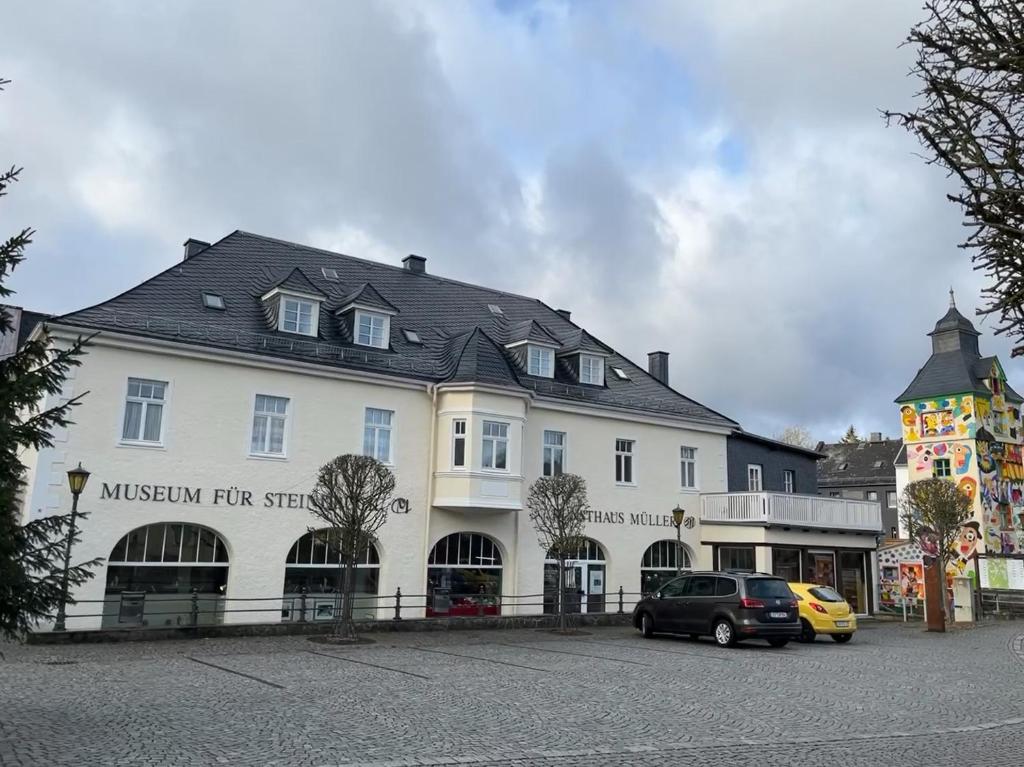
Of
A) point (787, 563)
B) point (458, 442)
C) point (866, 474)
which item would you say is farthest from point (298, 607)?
point (866, 474)

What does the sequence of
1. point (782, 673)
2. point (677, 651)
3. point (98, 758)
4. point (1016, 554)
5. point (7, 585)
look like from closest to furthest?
point (98, 758)
point (7, 585)
point (782, 673)
point (677, 651)
point (1016, 554)

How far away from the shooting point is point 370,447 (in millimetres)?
24047

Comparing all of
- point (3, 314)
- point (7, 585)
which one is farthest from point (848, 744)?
point (3, 314)

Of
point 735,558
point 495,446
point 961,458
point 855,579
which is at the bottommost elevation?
point 855,579

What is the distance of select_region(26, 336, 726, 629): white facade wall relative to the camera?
19.8 meters

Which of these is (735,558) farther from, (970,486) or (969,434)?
(969,434)

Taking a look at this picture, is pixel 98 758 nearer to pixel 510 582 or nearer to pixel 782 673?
pixel 782 673

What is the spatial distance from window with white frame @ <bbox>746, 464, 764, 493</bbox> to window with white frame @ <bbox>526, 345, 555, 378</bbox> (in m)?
9.46

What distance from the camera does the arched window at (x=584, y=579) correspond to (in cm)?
2708

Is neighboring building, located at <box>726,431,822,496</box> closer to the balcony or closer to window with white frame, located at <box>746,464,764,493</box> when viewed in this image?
window with white frame, located at <box>746,464,764,493</box>

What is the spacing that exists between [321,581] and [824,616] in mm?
12512

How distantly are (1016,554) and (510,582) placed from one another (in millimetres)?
29591

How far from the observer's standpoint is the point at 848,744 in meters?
9.35

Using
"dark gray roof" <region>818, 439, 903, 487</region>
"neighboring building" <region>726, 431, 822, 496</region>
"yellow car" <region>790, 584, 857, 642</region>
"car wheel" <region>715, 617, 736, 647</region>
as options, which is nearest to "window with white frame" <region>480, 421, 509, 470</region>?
"car wheel" <region>715, 617, 736, 647</region>
